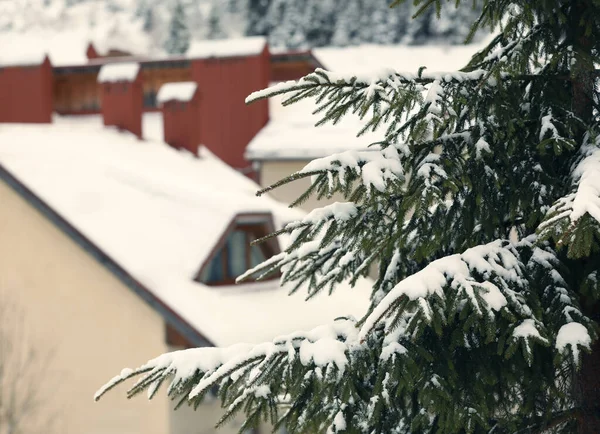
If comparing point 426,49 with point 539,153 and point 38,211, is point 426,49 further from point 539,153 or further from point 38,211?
point 539,153

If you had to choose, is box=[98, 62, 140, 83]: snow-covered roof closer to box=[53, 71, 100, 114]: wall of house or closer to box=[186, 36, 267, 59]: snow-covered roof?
box=[186, 36, 267, 59]: snow-covered roof

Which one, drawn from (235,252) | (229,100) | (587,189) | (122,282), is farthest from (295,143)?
(587,189)

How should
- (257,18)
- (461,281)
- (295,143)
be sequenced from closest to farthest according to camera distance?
(461,281), (295,143), (257,18)

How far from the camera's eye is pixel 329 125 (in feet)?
88.9

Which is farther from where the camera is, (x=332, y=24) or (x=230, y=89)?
(x=332, y=24)

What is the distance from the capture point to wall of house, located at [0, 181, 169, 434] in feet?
48.6

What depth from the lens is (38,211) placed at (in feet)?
52.0

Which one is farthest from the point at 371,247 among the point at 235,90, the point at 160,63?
the point at 160,63

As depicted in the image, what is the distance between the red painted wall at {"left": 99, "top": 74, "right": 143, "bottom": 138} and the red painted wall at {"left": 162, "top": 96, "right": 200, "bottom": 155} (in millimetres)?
668

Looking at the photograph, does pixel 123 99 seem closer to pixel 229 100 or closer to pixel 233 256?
pixel 233 256

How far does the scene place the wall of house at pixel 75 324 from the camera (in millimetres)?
14828

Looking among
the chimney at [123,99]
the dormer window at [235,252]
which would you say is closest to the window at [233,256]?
the dormer window at [235,252]

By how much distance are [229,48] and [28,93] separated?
6.35 metres

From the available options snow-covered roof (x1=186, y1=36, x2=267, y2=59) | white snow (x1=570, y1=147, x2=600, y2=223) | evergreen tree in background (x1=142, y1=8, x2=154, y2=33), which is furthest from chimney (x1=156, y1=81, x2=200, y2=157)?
evergreen tree in background (x1=142, y1=8, x2=154, y2=33)
